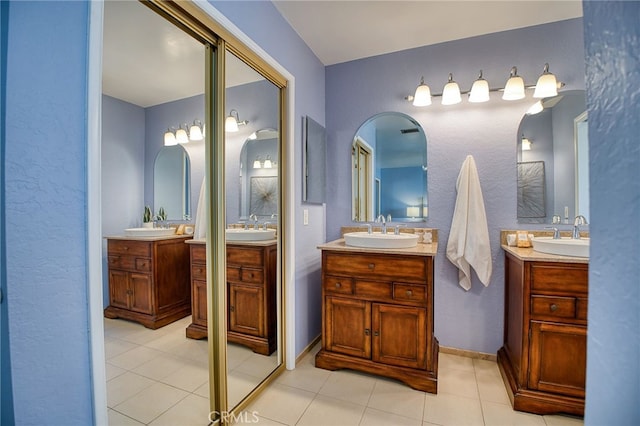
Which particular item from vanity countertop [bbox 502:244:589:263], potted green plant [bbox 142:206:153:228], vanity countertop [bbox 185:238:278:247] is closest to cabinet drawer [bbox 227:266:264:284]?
vanity countertop [bbox 185:238:278:247]

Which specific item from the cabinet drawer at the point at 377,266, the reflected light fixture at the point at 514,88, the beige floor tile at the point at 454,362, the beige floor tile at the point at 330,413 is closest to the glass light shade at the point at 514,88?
the reflected light fixture at the point at 514,88

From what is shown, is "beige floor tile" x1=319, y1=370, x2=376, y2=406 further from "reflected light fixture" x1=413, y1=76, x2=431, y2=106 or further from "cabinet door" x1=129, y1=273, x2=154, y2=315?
"reflected light fixture" x1=413, y1=76, x2=431, y2=106

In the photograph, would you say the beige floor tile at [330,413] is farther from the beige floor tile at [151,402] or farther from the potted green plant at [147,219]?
the potted green plant at [147,219]

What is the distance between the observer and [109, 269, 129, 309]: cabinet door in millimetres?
1122

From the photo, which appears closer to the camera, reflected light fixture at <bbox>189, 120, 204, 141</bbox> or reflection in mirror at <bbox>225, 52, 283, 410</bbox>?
reflected light fixture at <bbox>189, 120, 204, 141</bbox>

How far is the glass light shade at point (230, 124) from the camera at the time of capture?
160 cm

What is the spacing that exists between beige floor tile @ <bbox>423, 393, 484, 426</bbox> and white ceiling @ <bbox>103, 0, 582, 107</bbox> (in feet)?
7.16

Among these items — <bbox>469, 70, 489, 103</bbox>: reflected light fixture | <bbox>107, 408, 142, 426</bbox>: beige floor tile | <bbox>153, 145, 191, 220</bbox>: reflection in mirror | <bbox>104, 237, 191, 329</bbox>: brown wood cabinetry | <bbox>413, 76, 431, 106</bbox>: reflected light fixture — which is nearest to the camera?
<bbox>107, 408, 142, 426</bbox>: beige floor tile

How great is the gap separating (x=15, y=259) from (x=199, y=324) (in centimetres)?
94

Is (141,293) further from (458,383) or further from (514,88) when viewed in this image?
(514,88)

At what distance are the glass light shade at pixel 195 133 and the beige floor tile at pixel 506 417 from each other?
2.17m

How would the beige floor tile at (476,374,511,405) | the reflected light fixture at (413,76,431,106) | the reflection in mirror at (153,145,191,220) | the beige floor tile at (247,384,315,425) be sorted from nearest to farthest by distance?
the reflection in mirror at (153,145,191,220) → the beige floor tile at (247,384,315,425) → the beige floor tile at (476,374,511,405) → the reflected light fixture at (413,76,431,106)

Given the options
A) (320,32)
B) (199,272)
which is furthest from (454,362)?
(320,32)

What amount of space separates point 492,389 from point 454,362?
1.17 feet
